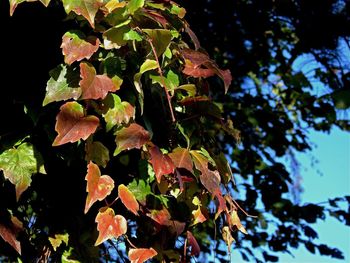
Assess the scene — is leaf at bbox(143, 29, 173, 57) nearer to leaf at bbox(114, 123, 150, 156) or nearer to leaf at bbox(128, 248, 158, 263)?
leaf at bbox(114, 123, 150, 156)

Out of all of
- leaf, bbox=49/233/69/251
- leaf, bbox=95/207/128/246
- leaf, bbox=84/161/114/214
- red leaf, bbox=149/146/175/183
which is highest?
red leaf, bbox=149/146/175/183

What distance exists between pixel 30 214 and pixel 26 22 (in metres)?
0.46

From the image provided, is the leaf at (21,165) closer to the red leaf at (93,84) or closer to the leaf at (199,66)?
the red leaf at (93,84)

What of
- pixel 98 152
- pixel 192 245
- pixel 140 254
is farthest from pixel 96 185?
pixel 192 245

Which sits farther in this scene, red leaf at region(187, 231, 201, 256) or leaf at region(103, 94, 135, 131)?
red leaf at region(187, 231, 201, 256)

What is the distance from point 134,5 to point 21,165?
41cm

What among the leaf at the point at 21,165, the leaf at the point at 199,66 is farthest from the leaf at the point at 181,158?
the leaf at the point at 21,165

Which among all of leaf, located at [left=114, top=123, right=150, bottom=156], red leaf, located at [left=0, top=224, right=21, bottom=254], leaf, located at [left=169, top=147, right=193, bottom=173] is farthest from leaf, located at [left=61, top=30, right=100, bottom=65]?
red leaf, located at [left=0, top=224, right=21, bottom=254]

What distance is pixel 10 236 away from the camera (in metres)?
1.14

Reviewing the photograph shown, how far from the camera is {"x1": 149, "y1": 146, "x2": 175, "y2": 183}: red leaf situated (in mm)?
1079

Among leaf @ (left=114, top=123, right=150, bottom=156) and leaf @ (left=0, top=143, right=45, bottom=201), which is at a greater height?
leaf @ (left=114, top=123, right=150, bottom=156)

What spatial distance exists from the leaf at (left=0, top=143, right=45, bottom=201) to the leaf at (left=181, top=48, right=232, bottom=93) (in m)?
0.38

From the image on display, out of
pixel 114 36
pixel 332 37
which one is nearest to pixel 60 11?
pixel 114 36

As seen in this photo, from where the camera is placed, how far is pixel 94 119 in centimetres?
107
